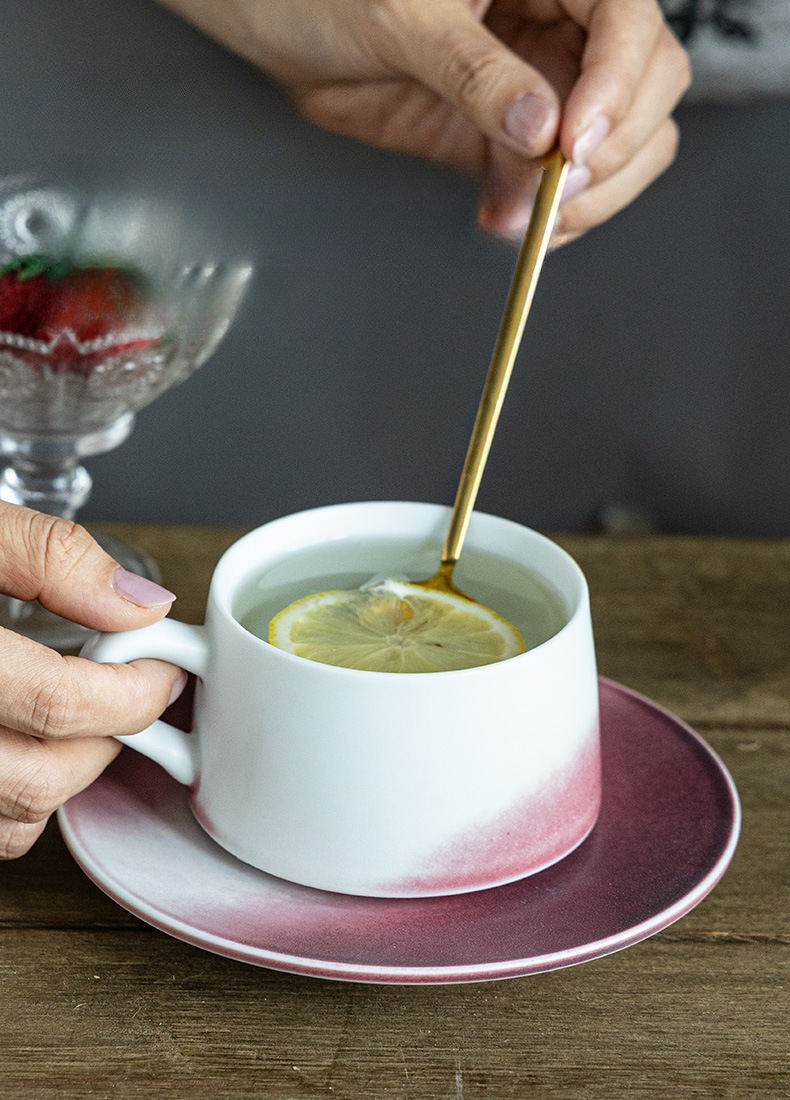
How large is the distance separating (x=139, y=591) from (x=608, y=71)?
0.47 m

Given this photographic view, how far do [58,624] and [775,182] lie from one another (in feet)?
2.57

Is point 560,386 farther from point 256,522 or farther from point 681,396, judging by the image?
point 256,522

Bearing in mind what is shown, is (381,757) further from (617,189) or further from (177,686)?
(617,189)

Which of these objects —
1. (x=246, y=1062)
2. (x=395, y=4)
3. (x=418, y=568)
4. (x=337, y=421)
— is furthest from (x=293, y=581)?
(x=337, y=421)

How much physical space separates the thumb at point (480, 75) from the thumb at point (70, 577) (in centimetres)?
37

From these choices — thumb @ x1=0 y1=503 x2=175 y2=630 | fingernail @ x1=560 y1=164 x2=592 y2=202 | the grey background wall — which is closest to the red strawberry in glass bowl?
thumb @ x1=0 y1=503 x2=175 y2=630

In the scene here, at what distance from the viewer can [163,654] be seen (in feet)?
1.21

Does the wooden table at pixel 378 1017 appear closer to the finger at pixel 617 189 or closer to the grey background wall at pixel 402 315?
the finger at pixel 617 189

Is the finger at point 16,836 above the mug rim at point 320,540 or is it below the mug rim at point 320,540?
below

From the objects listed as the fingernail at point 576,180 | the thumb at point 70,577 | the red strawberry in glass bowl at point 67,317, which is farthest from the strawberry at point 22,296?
the fingernail at point 576,180

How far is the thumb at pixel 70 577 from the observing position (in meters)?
0.37

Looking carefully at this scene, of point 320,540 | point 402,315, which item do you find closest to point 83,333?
point 320,540

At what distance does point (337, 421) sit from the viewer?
44.3 inches

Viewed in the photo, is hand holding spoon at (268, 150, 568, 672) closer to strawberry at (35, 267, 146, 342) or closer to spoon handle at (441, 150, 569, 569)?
spoon handle at (441, 150, 569, 569)
